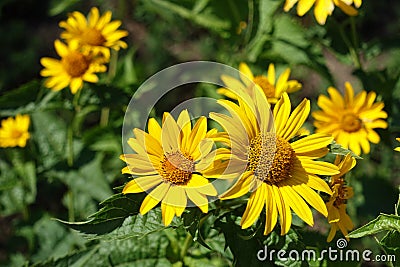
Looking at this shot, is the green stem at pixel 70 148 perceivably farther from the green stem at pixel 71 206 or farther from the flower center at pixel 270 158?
the flower center at pixel 270 158

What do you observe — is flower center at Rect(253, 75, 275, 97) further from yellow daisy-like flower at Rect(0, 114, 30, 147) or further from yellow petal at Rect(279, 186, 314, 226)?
yellow daisy-like flower at Rect(0, 114, 30, 147)

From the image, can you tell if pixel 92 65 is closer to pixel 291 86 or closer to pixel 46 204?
pixel 291 86

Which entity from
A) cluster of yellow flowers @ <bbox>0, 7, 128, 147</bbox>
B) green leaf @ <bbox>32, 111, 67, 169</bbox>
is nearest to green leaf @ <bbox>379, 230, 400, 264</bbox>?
cluster of yellow flowers @ <bbox>0, 7, 128, 147</bbox>

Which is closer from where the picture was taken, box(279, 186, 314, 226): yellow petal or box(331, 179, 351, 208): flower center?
box(279, 186, 314, 226): yellow petal

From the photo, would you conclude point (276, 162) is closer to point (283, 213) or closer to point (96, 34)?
point (283, 213)

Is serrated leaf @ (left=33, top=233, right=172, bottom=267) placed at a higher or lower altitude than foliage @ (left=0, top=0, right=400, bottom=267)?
lower

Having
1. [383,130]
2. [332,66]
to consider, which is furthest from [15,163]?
[332,66]
